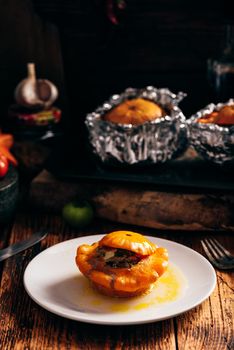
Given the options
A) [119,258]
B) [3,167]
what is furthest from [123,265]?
[3,167]

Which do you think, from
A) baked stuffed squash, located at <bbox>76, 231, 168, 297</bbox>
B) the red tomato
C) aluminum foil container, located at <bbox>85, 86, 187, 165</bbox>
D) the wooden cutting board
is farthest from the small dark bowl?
baked stuffed squash, located at <bbox>76, 231, 168, 297</bbox>

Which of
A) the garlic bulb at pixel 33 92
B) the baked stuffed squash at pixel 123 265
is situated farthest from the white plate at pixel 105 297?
the garlic bulb at pixel 33 92

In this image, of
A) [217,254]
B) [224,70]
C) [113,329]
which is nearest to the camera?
[113,329]

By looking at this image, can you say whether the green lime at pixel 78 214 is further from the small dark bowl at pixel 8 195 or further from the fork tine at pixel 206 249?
the fork tine at pixel 206 249

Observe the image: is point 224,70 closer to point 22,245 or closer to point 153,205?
point 153,205

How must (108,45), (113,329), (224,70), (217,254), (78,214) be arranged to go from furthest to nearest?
1. (108,45)
2. (224,70)
3. (78,214)
4. (217,254)
5. (113,329)

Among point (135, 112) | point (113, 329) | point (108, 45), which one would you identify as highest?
point (108, 45)
